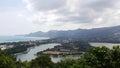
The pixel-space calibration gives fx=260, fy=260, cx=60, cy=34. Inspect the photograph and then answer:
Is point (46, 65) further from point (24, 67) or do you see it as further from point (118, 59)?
point (118, 59)

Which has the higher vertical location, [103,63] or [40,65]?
[103,63]

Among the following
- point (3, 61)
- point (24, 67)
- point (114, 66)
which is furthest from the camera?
point (24, 67)

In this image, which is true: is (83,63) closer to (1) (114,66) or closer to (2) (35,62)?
(1) (114,66)

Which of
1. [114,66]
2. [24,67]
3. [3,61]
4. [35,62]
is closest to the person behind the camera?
[114,66]

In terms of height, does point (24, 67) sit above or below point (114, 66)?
below

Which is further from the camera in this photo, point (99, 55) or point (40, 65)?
point (40, 65)

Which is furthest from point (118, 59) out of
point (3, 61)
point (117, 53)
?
point (3, 61)

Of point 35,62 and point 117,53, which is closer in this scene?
point 117,53

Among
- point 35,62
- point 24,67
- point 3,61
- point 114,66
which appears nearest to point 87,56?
point 114,66

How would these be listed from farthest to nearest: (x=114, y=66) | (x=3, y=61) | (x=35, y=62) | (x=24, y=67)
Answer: (x=35, y=62), (x=24, y=67), (x=3, y=61), (x=114, y=66)
